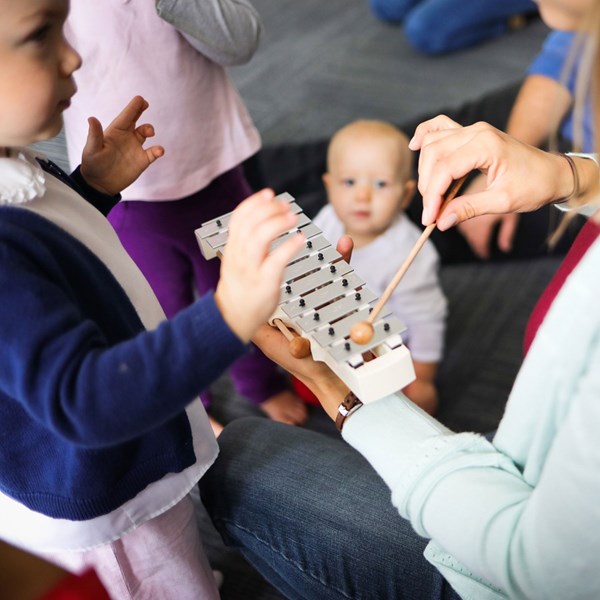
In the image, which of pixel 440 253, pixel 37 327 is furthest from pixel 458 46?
pixel 37 327

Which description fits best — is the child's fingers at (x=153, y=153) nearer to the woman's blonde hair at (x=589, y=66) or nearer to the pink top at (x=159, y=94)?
the pink top at (x=159, y=94)

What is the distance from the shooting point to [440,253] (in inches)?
74.0

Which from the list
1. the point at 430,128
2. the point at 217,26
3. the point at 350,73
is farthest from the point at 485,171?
the point at 350,73

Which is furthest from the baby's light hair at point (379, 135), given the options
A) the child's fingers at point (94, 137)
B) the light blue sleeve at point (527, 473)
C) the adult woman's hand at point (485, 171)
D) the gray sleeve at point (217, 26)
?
the light blue sleeve at point (527, 473)

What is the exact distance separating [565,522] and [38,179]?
1.95 ft

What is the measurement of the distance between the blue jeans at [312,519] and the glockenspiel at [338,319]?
0.73 ft

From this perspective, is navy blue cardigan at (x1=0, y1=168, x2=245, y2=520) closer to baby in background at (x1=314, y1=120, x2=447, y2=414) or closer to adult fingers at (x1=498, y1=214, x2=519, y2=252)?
baby in background at (x1=314, y1=120, x2=447, y2=414)

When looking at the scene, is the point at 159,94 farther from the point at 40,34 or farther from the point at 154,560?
the point at 154,560

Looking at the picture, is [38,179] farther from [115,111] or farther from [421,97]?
[421,97]

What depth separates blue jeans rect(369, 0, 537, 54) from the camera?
255cm

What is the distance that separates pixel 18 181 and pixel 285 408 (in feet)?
2.99

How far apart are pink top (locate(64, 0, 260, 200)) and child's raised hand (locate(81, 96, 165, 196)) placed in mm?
233

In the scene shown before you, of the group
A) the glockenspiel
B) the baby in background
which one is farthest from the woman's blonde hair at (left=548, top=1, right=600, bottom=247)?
the baby in background

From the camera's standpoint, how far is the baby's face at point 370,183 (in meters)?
1.58
